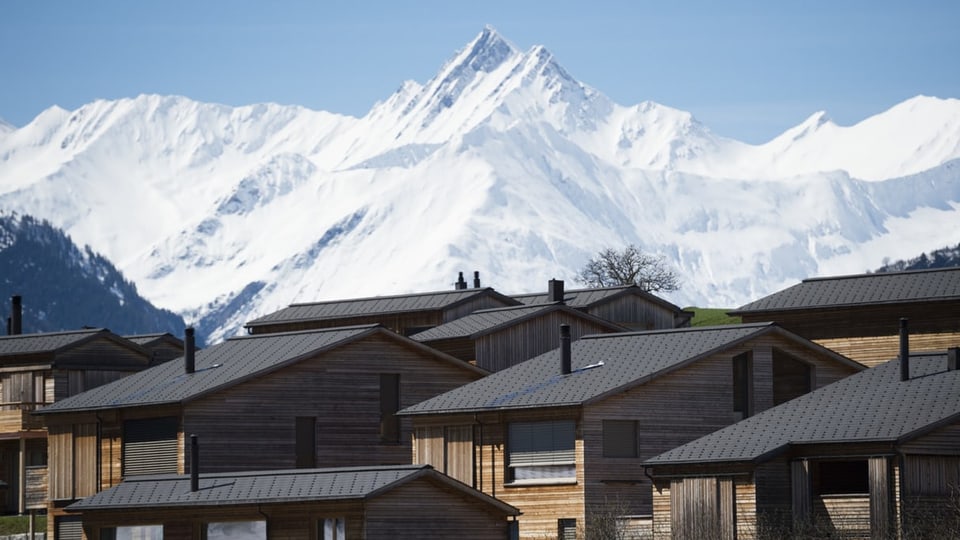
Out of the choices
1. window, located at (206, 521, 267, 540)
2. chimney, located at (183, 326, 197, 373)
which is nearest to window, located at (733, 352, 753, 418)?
window, located at (206, 521, 267, 540)

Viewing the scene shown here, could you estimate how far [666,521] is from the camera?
6103cm

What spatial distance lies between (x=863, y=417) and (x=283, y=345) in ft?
78.9

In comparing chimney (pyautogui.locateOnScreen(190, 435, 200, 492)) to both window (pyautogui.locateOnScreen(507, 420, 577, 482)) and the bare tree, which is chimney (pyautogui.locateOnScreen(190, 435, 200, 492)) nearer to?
window (pyautogui.locateOnScreen(507, 420, 577, 482))

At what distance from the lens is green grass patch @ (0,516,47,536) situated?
80.2 meters

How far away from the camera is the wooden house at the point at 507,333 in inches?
3334

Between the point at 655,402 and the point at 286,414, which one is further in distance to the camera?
the point at 286,414

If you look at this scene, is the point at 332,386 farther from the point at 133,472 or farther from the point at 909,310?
the point at 909,310

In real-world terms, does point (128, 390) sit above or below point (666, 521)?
above

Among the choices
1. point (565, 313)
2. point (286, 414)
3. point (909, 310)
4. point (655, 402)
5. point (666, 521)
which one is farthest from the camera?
point (565, 313)

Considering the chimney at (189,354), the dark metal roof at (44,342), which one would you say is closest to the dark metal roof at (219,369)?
the chimney at (189,354)

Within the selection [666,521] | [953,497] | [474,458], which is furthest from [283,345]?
[953,497]

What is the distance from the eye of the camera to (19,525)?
81938 mm

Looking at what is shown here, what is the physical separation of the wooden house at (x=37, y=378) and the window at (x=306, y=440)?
19.3 m

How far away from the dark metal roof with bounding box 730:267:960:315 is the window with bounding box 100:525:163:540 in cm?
2788
